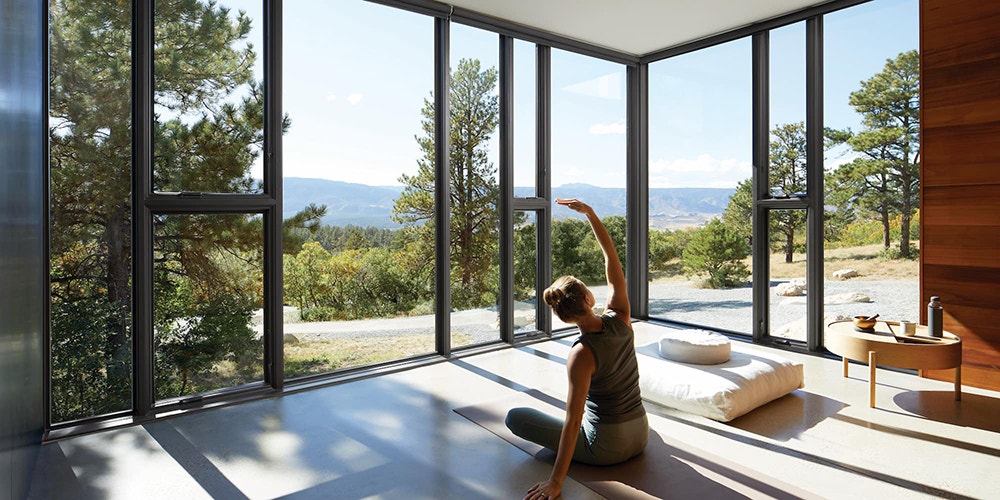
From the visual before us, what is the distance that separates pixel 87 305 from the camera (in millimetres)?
3590

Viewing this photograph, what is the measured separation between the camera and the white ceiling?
5.04 metres

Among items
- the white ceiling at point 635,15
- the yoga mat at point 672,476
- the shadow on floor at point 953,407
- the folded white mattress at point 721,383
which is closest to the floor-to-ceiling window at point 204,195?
the white ceiling at point 635,15

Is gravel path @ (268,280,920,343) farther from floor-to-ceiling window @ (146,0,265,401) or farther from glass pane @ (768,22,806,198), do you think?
glass pane @ (768,22,806,198)

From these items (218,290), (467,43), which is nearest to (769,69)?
(467,43)

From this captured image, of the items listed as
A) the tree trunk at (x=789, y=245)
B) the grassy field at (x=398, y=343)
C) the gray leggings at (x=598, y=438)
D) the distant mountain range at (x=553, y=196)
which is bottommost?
the gray leggings at (x=598, y=438)

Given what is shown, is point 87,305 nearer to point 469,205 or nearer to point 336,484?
point 336,484

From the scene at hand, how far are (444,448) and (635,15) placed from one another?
13.6 feet

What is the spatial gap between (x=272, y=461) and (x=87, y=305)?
163cm

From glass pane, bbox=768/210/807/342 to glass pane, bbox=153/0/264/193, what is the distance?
463 centimetres

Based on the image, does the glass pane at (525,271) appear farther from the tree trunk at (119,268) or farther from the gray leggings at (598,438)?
the tree trunk at (119,268)

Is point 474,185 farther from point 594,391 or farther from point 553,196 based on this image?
point 594,391

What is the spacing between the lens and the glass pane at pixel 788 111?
17.7 feet

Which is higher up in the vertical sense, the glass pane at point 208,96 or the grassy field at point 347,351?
the glass pane at point 208,96

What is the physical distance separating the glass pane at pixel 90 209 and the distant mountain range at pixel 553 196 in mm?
1086
